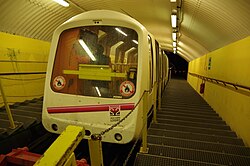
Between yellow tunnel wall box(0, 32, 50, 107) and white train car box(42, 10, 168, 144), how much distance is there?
8.31ft

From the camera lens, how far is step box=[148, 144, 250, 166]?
296 cm

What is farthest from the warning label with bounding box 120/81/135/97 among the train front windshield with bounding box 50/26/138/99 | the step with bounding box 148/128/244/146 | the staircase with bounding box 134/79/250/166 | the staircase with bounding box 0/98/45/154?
the staircase with bounding box 0/98/45/154

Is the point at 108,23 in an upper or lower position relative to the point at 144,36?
upper

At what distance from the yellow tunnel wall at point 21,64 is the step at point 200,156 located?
14.4ft

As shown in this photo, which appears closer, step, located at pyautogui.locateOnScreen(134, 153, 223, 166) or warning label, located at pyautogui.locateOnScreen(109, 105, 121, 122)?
step, located at pyautogui.locateOnScreen(134, 153, 223, 166)

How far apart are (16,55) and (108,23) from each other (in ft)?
14.2

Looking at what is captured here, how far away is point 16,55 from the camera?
6.21 meters

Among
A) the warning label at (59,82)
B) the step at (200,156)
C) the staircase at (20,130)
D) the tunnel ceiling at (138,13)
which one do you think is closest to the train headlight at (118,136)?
the step at (200,156)

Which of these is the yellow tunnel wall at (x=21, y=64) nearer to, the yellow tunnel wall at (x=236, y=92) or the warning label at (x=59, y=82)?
the warning label at (x=59, y=82)

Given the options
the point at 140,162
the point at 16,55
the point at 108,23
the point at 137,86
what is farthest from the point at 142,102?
the point at 16,55

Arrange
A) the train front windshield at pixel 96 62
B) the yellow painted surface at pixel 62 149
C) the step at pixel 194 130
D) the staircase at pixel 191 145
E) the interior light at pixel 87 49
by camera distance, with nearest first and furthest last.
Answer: the yellow painted surface at pixel 62 149
the staircase at pixel 191 145
the train front windshield at pixel 96 62
the interior light at pixel 87 49
the step at pixel 194 130

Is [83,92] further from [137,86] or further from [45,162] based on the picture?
[45,162]

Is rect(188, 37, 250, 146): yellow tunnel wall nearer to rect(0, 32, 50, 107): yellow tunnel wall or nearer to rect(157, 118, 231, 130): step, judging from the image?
rect(157, 118, 231, 130): step

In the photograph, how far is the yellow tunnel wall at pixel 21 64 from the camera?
→ 5771mm
